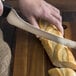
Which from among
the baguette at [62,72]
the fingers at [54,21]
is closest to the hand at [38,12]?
the fingers at [54,21]

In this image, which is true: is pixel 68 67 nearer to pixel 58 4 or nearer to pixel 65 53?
pixel 65 53

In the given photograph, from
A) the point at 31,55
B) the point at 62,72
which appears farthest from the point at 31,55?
the point at 62,72

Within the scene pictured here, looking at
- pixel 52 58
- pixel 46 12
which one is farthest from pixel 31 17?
pixel 52 58

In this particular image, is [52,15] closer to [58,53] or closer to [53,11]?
[53,11]

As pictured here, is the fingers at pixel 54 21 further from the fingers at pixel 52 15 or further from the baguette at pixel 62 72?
the baguette at pixel 62 72

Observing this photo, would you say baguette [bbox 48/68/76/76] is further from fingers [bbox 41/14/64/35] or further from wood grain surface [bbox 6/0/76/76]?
fingers [bbox 41/14/64/35]

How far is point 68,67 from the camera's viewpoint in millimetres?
630

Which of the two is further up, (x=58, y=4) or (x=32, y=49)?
(x=58, y=4)

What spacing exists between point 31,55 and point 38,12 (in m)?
0.14

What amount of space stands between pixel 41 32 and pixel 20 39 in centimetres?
10

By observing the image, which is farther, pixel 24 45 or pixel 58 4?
pixel 58 4

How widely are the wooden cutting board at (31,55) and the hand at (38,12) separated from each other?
40 mm

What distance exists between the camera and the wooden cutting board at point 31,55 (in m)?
0.65

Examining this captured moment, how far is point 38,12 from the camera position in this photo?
728 mm
